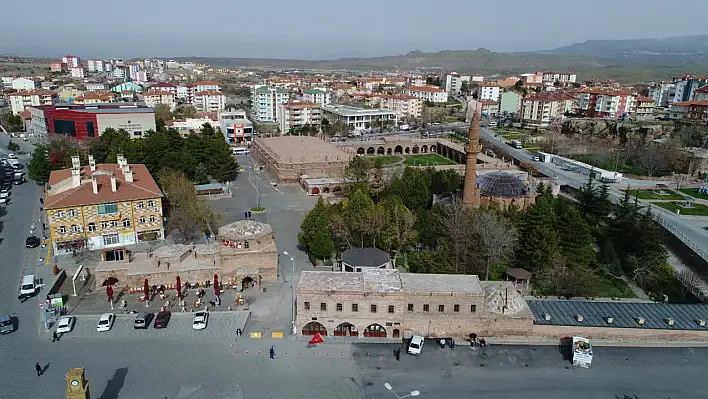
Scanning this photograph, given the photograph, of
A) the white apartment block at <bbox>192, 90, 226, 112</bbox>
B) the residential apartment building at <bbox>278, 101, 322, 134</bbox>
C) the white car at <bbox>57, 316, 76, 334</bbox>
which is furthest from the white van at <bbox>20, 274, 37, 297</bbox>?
the white apartment block at <bbox>192, 90, 226, 112</bbox>

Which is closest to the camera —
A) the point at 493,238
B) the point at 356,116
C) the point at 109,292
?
the point at 109,292

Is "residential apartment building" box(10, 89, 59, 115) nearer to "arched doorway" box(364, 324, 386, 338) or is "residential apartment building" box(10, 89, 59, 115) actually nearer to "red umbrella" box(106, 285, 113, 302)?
"red umbrella" box(106, 285, 113, 302)

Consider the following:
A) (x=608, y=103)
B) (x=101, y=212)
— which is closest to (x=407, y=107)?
(x=608, y=103)

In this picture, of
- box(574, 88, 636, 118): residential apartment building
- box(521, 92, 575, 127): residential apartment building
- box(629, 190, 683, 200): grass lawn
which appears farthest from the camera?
box(521, 92, 575, 127): residential apartment building

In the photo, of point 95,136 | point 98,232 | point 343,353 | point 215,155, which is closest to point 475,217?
point 343,353

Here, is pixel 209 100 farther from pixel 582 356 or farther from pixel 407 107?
pixel 582 356

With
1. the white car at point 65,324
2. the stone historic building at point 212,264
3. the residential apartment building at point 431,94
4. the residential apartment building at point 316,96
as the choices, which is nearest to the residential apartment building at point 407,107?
the residential apartment building at point 431,94
